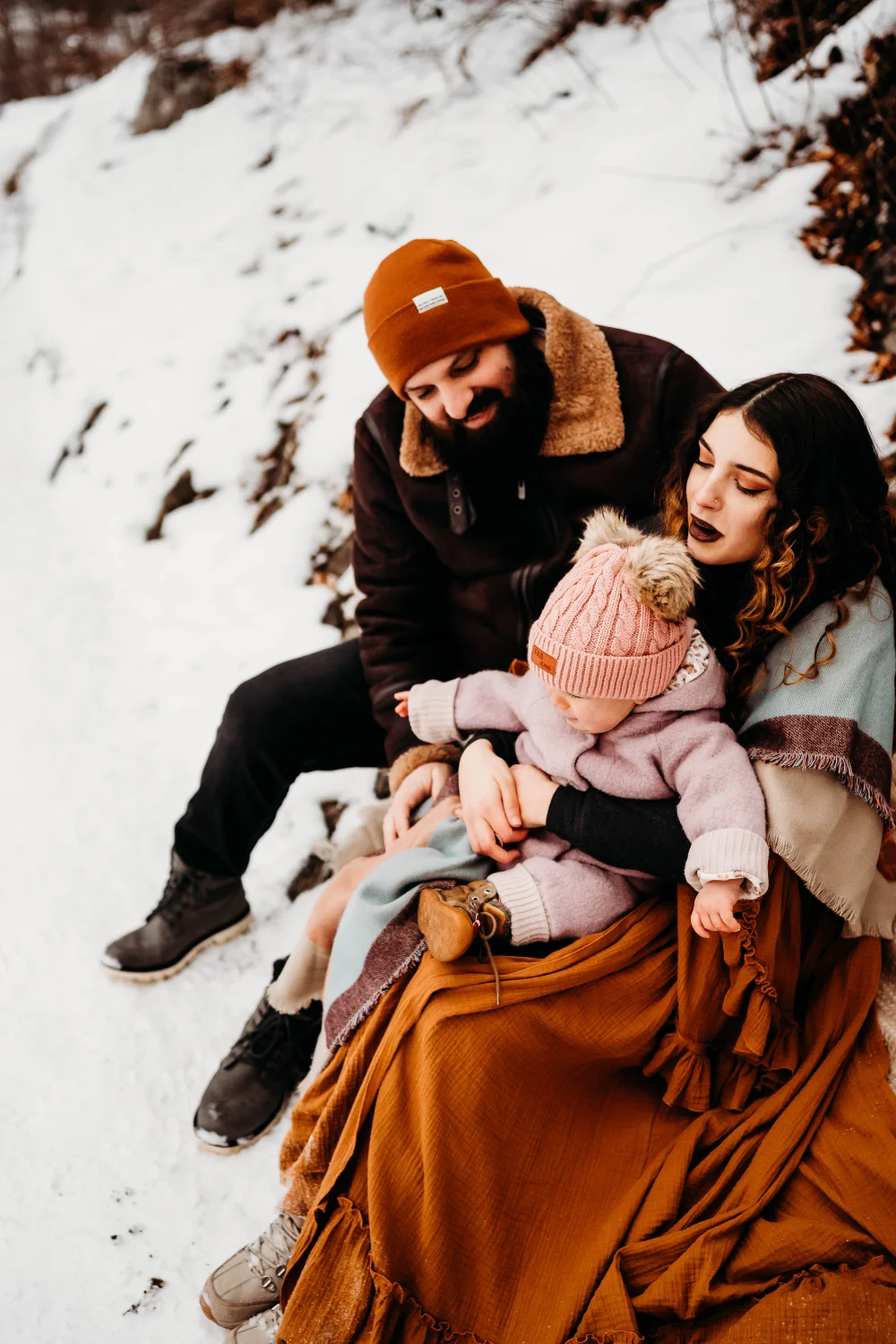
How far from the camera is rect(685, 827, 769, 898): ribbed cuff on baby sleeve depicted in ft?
4.59

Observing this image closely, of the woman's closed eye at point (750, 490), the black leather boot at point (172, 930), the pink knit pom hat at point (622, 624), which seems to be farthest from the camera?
the black leather boot at point (172, 930)

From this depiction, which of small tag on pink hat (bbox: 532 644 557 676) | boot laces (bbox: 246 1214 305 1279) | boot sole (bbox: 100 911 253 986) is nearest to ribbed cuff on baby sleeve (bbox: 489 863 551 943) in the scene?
small tag on pink hat (bbox: 532 644 557 676)

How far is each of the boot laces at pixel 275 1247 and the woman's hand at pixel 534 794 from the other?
0.90 metres

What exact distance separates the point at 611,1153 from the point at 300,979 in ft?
2.64

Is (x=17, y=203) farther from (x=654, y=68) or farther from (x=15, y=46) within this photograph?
(x=654, y=68)

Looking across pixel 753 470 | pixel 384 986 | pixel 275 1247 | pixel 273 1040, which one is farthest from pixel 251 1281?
pixel 753 470

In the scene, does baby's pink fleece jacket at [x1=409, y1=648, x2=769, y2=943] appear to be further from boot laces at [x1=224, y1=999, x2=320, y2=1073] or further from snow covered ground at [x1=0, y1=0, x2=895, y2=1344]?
snow covered ground at [x1=0, y1=0, x2=895, y2=1344]

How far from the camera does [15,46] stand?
8898 mm

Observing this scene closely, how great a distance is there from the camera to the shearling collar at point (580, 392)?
6.69 ft

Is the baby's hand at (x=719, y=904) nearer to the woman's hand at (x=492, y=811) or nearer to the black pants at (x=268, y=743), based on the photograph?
the woman's hand at (x=492, y=811)

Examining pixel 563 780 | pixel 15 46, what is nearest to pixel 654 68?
pixel 563 780

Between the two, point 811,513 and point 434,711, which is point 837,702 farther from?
point 434,711

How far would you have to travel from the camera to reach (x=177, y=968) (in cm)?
254

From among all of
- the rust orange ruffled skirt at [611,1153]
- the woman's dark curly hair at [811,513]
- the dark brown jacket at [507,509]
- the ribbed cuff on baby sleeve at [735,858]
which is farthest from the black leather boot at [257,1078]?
the woman's dark curly hair at [811,513]
